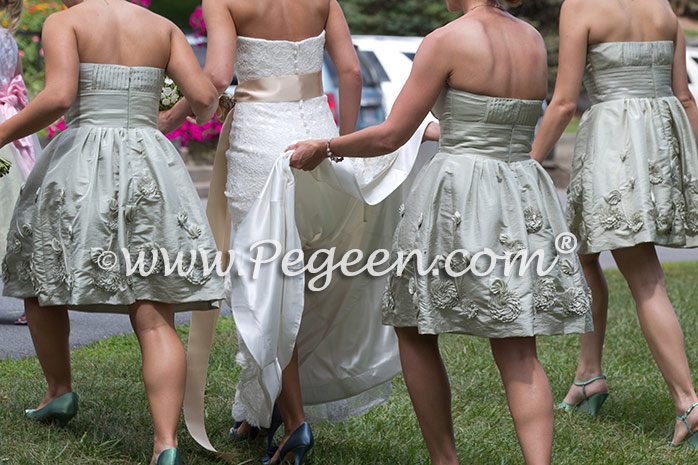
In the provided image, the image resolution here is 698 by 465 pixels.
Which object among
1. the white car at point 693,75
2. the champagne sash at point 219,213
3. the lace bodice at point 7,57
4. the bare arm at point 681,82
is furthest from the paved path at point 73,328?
the white car at point 693,75

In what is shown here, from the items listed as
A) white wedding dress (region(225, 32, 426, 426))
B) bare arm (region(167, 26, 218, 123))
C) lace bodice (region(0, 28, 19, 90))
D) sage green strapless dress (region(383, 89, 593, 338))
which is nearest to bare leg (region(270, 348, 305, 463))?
white wedding dress (region(225, 32, 426, 426))

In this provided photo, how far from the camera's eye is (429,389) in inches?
145

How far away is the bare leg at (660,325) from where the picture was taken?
14.9ft

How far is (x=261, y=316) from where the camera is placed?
3.77m

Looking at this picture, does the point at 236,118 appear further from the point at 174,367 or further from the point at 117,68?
the point at 174,367

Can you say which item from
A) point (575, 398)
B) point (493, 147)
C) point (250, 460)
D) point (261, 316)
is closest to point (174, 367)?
point (261, 316)

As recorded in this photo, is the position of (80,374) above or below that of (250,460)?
below

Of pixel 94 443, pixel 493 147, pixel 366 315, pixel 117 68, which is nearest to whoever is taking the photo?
pixel 493 147

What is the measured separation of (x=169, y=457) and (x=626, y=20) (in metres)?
2.67

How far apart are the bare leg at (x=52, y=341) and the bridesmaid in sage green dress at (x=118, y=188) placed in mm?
318

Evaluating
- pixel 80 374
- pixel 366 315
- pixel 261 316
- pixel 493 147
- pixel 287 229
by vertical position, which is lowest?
pixel 80 374

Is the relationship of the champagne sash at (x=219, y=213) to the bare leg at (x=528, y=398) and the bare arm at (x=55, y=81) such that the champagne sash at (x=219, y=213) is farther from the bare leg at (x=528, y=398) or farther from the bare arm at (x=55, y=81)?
the bare leg at (x=528, y=398)

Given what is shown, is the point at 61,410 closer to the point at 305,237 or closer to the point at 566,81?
the point at 305,237

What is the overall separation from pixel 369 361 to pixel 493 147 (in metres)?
1.36
